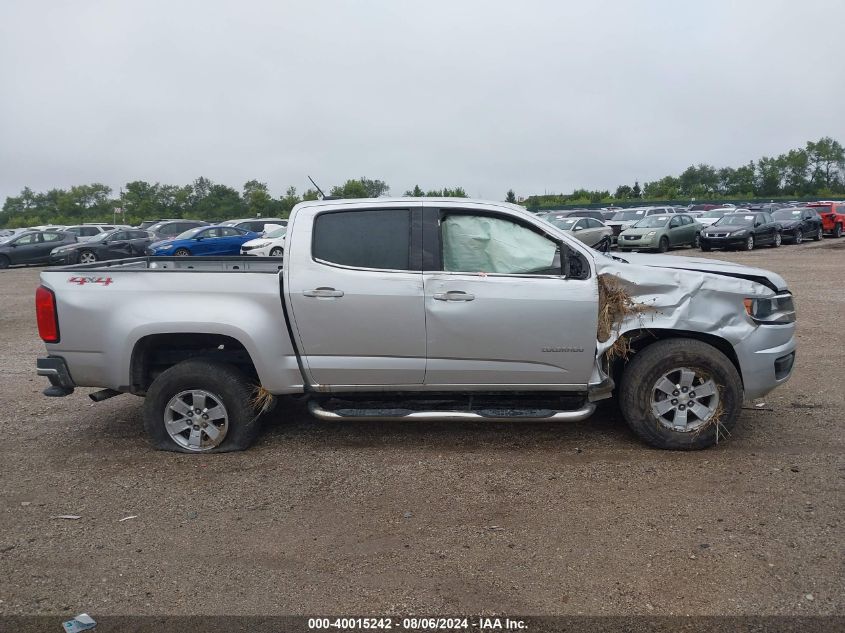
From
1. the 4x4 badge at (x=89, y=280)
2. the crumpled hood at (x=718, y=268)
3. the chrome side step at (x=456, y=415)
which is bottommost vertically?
the chrome side step at (x=456, y=415)

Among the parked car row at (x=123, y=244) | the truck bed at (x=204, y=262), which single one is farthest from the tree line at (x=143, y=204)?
the truck bed at (x=204, y=262)

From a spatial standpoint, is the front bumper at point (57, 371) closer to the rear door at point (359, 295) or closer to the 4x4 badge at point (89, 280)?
the 4x4 badge at point (89, 280)

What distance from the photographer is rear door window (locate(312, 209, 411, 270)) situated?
538 centimetres

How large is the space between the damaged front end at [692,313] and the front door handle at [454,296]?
964 mm

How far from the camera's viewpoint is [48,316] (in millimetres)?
5465

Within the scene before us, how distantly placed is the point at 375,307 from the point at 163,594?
2.35 m

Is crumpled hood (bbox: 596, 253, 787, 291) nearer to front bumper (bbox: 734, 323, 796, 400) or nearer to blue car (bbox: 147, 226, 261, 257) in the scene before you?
front bumper (bbox: 734, 323, 796, 400)

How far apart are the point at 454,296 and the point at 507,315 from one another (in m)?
0.40

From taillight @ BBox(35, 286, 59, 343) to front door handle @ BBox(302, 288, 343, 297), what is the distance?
1888 millimetres

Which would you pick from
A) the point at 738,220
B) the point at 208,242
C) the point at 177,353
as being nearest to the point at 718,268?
the point at 177,353

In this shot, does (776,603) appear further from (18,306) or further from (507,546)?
(18,306)

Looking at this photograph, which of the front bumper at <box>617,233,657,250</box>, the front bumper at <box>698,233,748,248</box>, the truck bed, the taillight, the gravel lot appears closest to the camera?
the gravel lot

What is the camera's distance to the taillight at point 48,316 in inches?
215

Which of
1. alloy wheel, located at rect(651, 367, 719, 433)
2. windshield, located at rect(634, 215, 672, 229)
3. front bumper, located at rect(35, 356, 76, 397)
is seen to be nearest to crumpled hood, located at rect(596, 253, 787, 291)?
alloy wheel, located at rect(651, 367, 719, 433)
